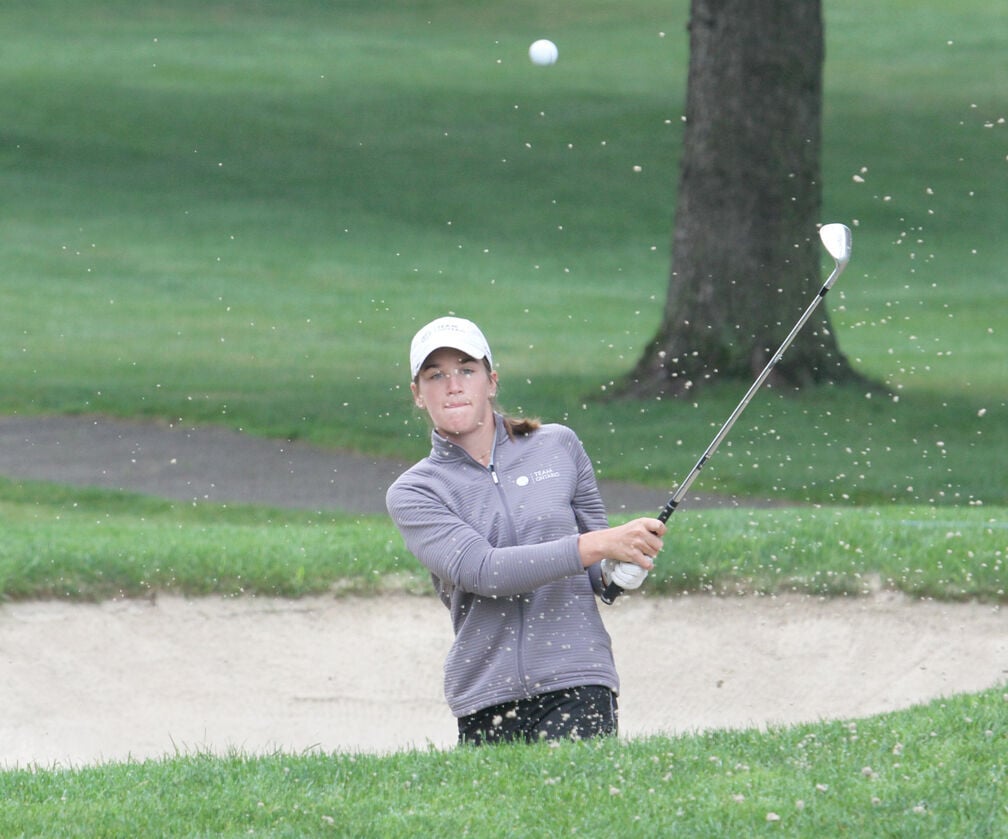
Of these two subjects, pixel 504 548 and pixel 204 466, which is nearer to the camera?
pixel 504 548

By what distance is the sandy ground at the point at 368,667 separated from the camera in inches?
247

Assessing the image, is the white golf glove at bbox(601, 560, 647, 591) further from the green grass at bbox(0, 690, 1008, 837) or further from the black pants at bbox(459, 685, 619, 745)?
the green grass at bbox(0, 690, 1008, 837)

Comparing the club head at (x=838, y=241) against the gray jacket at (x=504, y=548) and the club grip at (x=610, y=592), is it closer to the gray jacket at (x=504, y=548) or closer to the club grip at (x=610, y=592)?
the gray jacket at (x=504, y=548)

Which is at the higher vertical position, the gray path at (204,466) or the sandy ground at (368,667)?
the gray path at (204,466)

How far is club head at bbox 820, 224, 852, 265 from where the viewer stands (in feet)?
12.7

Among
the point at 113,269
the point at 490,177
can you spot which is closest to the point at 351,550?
the point at 113,269

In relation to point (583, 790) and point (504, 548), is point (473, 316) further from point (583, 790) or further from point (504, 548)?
point (583, 790)

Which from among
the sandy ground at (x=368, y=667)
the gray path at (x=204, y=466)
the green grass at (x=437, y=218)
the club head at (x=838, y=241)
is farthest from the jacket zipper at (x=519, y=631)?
the green grass at (x=437, y=218)

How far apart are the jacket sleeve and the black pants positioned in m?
0.35

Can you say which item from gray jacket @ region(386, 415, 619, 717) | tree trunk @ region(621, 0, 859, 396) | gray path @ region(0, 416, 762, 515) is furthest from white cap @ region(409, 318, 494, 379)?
tree trunk @ region(621, 0, 859, 396)

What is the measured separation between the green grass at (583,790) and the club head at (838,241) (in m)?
1.17

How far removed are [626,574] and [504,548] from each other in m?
0.29

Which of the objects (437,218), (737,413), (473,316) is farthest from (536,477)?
(437,218)

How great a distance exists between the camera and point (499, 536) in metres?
4.04
